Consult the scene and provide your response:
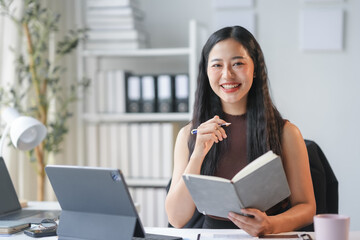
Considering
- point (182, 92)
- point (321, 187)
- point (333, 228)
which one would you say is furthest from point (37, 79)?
point (333, 228)

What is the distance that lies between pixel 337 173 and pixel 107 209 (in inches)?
83.7

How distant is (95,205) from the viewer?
1422 millimetres

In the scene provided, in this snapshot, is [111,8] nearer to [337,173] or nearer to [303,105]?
[303,105]

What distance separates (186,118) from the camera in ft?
10.2

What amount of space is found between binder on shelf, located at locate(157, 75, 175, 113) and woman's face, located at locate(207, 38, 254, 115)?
125 cm

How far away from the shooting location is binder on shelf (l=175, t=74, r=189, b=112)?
122 inches

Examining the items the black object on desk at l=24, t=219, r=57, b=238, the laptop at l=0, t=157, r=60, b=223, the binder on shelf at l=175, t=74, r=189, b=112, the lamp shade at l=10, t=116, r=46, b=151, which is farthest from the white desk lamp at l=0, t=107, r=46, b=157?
the binder on shelf at l=175, t=74, r=189, b=112

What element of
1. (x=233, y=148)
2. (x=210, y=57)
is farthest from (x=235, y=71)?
(x=233, y=148)

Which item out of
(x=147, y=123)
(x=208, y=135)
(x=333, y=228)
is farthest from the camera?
(x=147, y=123)

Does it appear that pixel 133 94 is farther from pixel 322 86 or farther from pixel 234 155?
pixel 234 155

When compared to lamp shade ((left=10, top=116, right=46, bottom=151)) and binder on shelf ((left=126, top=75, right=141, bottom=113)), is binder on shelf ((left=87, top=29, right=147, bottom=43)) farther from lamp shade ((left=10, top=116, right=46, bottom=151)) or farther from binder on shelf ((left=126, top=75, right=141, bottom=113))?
lamp shade ((left=10, top=116, right=46, bottom=151))

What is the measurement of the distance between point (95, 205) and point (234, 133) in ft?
2.38

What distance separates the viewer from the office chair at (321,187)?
189 cm

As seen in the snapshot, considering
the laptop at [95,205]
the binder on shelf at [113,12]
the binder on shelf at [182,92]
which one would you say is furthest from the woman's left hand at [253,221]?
the binder on shelf at [113,12]
